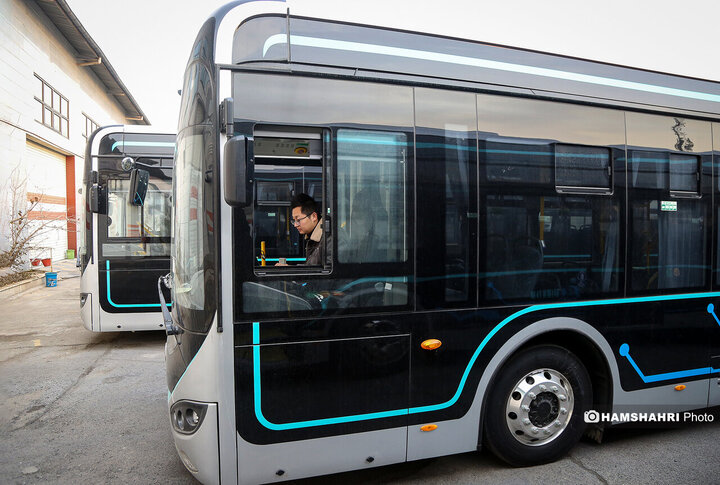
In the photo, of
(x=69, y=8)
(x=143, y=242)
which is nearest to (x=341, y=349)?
(x=143, y=242)

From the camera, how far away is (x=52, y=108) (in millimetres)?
19750

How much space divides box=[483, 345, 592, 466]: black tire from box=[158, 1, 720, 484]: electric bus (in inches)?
0.6

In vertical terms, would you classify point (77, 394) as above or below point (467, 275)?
below

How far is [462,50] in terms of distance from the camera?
337 centimetres

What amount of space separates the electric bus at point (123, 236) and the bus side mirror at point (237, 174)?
5.47 m

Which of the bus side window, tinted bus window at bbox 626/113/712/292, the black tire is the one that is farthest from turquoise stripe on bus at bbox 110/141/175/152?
tinted bus window at bbox 626/113/712/292

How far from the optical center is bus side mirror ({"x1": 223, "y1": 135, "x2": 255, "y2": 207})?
2.53 meters

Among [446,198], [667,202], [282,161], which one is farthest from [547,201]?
[282,161]

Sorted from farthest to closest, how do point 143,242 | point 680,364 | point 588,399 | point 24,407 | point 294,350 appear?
point 143,242
point 24,407
point 680,364
point 588,399
point 294,350

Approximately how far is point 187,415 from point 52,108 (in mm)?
21607

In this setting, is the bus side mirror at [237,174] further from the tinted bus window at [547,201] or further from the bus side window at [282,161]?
the tinted bus window at [547,201]

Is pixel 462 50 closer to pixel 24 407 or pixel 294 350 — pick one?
pixel 294 350

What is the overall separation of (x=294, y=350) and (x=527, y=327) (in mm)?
1685

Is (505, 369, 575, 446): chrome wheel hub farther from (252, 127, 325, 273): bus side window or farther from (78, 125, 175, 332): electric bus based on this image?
(78, 125, 175, 332): electric bus
